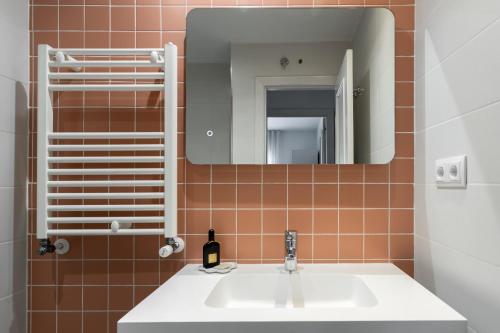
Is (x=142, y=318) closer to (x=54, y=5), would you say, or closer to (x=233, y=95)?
(x=233, y=95)

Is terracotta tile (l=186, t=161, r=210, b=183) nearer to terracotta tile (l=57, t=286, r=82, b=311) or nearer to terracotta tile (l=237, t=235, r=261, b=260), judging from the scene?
terracotta tile (l=237, t=235, r=261, b=260)

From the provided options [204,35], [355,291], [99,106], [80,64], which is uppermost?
[204,35]

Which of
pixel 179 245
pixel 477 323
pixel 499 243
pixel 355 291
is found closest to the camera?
pixel 499 243

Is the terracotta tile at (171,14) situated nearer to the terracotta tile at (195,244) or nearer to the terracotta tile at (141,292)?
the terracotta tile at (195,244)

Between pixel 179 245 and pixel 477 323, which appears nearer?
pixel 477 323

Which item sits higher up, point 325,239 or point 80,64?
point 80,64

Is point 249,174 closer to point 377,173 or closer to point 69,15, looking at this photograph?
point 377,173

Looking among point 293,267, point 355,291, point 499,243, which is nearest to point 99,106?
point 293,267

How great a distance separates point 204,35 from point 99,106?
1.70 feet

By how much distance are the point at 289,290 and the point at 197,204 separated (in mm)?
489

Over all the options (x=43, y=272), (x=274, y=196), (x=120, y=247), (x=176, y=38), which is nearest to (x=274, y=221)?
(x=274, y=196)

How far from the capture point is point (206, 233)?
137 centimetres

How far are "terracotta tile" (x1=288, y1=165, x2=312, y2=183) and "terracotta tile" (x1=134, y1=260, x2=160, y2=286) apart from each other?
0.65 m

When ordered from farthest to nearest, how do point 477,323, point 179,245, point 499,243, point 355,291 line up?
Result: point 179,245 < point 355,291 < point 477,323 < point 499,243
